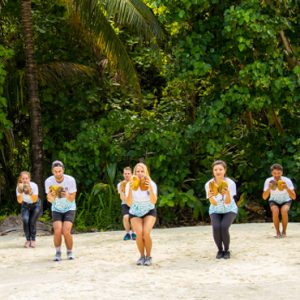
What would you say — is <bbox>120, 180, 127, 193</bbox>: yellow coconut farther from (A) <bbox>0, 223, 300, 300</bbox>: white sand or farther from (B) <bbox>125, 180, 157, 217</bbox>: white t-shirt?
(B) <bbox>125, 180, 157, 217</bbox>: white t-shirt

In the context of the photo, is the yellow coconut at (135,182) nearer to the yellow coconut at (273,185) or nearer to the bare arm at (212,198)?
the bare arm at (212,198)

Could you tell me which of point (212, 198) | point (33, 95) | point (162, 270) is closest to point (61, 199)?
point (162, 270)

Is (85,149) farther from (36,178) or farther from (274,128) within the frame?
(274,128)

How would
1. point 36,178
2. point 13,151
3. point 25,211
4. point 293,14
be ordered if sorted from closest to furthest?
point 25,211
point 36,178
point 293,14
point 13,151

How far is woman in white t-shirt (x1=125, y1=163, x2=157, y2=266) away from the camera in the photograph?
9.83 meters

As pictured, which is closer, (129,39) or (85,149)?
(85,149)

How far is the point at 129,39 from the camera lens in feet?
65.7

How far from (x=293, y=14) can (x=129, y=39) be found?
4554 millimetres

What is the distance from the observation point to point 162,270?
9.59 metres

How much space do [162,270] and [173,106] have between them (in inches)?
397

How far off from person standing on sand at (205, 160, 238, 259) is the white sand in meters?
0.28

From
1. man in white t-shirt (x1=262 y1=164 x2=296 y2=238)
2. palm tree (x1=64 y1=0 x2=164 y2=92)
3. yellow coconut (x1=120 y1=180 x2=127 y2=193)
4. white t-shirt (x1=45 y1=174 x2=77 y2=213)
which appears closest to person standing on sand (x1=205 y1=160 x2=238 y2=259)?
white t-shirt (x1=45 y1=174 x2=77 y2=213)

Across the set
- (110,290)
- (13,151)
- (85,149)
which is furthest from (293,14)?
(110,290)

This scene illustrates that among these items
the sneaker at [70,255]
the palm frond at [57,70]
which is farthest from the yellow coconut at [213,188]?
the palm frond at [57,70]
